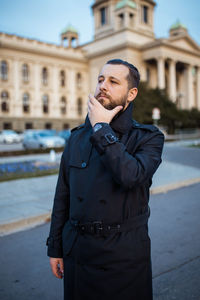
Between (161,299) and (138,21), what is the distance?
64.8 meters

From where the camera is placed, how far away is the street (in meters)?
3.15

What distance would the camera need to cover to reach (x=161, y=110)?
36375 millimetres

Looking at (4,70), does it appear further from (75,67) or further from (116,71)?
(116,71)

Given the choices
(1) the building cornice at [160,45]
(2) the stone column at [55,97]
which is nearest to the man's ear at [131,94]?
(1) the building cornice at [160,45]

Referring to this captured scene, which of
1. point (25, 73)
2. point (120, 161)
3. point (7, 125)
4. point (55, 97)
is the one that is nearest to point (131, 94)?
point (120, 161)

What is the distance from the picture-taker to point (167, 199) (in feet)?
24.7

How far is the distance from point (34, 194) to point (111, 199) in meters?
6.55

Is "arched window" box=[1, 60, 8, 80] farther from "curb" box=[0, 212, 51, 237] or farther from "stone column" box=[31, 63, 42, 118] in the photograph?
"curb" box=[0, 212, 51, 237]

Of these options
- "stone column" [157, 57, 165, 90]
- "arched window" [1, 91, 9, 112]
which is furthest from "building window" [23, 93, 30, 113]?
"stone column" [157, 57, 165, 90]

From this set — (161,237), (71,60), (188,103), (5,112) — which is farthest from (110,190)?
(188,103)

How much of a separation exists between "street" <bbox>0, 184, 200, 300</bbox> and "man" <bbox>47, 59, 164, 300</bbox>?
1546 millimetres

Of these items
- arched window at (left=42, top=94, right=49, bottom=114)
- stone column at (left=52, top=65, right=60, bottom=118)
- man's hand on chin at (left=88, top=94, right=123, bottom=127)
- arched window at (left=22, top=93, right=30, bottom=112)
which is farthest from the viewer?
stone column at (left=52, top=65, right=60, bottom=118)

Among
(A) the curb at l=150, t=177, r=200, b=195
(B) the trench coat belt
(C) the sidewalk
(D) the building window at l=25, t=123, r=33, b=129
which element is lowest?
(A) the curb at l=150, t=177, r=200, b=195

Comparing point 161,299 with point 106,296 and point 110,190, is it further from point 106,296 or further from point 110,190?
point 110,190
